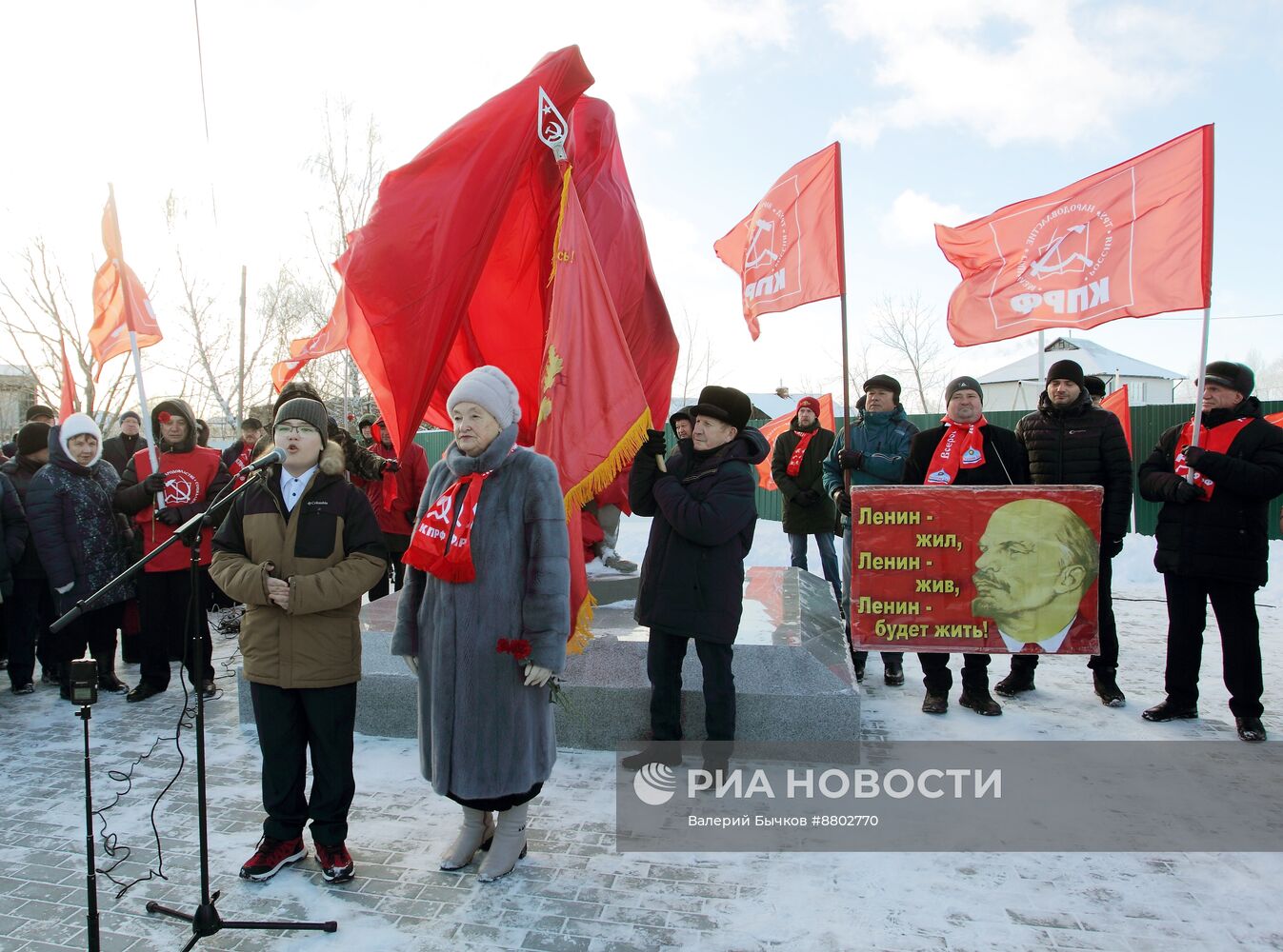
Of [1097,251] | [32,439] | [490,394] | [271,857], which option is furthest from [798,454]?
[32,439]

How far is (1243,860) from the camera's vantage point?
303 centimetres

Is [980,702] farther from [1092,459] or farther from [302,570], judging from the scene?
[302,570]

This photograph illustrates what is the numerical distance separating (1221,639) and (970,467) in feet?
5.35

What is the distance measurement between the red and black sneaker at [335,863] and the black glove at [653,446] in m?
2.11

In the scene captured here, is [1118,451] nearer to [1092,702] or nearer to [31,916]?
[1092,702]

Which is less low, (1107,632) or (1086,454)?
(1086,454)

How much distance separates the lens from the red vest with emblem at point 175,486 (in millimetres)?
5156

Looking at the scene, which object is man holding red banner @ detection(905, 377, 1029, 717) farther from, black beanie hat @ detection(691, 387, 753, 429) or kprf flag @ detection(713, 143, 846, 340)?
black beanie hat @ detection(691, 387, 753, 429)

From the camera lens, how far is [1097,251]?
4.93 m

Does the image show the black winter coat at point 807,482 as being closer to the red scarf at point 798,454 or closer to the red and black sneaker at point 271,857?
the red scarf at point 798,454

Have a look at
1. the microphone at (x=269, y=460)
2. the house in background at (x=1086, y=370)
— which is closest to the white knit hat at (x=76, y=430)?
the microphone at (x=269, y=460)

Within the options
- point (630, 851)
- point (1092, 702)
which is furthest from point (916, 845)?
point (1092, 702)

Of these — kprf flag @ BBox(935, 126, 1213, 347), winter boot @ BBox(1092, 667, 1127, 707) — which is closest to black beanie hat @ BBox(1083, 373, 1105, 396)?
kprf flag @ BBox(935, 126, 1213, 347)

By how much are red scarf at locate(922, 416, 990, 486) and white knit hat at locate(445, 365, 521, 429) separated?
2.83 meters
